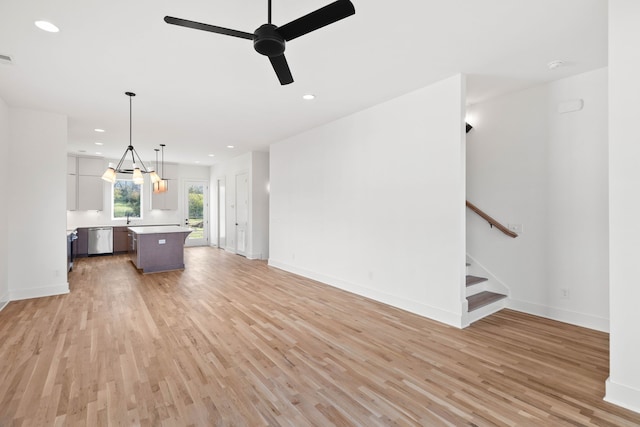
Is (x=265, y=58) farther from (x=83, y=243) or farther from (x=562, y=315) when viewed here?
(x=83, y=243)

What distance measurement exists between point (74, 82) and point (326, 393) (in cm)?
438

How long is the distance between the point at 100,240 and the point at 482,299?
31.9 ft

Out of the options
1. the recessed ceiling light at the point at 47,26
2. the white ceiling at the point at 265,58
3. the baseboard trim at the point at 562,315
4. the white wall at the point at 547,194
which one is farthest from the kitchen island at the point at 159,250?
the baseboard trim at the point at 562,315

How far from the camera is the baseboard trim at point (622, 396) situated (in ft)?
6.78

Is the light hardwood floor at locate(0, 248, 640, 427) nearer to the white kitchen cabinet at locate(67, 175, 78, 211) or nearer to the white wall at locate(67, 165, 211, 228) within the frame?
the white kitchen cabinet at locate(67, 175, 78, 211)

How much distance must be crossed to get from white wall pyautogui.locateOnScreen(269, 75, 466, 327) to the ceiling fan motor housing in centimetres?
248

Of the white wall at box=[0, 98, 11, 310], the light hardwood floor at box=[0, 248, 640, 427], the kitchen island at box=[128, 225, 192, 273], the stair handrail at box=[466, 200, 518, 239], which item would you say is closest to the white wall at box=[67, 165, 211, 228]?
the kitchen island at box=[128, 225, 192, 273]

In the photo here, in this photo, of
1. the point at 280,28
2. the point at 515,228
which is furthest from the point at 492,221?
the point at 280,28

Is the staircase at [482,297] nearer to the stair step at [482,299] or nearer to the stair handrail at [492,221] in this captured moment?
the stair step at [482,299]

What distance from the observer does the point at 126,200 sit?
974 centimetres

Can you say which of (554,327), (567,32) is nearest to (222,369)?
(554,327)

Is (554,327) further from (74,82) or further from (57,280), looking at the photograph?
(57,280)

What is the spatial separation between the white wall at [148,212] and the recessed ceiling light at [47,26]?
7814mm

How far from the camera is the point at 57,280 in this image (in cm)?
496
